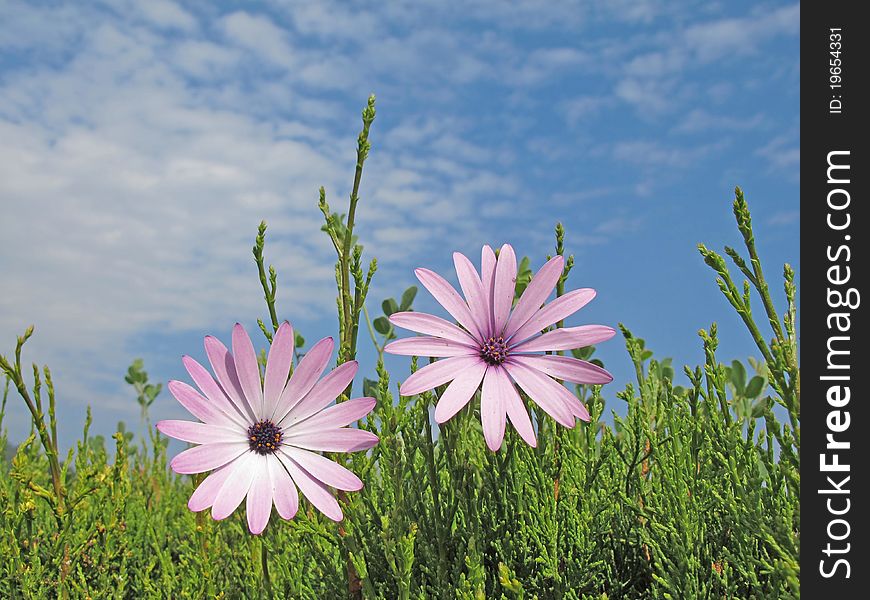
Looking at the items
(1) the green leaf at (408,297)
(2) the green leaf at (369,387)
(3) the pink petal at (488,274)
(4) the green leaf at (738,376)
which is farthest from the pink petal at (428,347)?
(4) the green leaf at (738,376)

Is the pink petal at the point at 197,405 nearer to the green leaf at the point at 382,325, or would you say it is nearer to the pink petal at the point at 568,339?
the pink petal at the point at 568,339

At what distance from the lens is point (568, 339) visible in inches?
63.9

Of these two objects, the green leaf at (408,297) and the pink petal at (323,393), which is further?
the green leaf at (408,297)

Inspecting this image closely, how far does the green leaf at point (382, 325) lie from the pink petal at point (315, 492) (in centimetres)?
175

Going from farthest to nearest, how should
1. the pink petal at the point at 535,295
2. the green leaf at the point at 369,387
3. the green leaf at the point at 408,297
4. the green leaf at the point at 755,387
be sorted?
the green leaf at the point at 755,387
the green leaf at the point at 408,297
the green leaf at the point at 369,387
the pink petal at the point at 535,295

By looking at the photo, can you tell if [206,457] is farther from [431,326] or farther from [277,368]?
[431,326]

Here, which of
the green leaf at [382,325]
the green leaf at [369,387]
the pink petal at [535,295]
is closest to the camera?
the pink petal at [535,295]

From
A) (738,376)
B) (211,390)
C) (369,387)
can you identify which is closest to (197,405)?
(211,390)

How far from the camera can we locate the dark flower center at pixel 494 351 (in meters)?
1.63

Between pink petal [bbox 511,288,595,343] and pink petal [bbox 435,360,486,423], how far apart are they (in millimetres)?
140

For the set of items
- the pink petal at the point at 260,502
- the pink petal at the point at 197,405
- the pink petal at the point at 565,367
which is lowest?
the pink petal at the point at 260,502

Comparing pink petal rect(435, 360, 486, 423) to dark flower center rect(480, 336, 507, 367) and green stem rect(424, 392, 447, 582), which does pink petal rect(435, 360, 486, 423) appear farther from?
green stem rect(424, 392, 447, 582)

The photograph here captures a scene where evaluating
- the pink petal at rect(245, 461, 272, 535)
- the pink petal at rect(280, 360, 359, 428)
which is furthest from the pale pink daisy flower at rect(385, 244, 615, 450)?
the pink petal at rect(245, 461, 272, 535)

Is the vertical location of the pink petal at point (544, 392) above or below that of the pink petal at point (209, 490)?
above
